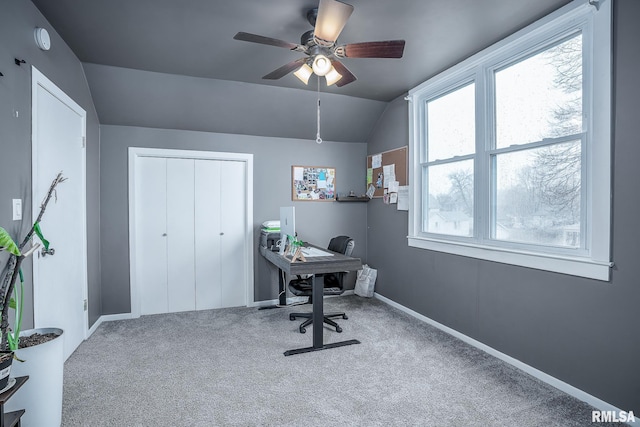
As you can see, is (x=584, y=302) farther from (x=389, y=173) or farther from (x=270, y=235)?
(x=270, y=235)

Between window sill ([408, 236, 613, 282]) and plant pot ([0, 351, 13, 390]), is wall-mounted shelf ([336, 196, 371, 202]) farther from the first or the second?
plant pot ([0, 351, 13, 390])

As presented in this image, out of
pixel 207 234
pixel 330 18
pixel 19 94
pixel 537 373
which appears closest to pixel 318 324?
pixel 537 373

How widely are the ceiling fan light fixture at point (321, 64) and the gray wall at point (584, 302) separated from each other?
1693 mm

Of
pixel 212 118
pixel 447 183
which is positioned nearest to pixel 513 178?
pixel 447 183

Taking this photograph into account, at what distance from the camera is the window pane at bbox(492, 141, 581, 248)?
7.30 feet

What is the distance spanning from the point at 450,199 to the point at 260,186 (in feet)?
7.32

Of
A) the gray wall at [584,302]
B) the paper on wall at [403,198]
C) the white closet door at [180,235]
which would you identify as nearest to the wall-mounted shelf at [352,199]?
the paper on wall at [403,198]

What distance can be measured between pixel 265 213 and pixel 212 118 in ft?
4.19

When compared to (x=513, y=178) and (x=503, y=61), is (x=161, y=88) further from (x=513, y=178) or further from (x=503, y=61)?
(x=513, y=178)

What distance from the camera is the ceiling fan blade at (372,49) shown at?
2031 mm

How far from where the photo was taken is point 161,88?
333cm

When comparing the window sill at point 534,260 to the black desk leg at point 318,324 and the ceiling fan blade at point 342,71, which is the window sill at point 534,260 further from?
the ceiling fan blade at point 342,71

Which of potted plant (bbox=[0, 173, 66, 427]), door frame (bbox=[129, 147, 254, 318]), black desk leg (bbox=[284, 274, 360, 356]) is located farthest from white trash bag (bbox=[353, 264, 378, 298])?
potted plant (bbox=[0, 173, 66, 427])

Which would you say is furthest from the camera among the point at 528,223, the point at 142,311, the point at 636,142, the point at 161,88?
the point at 142,311
